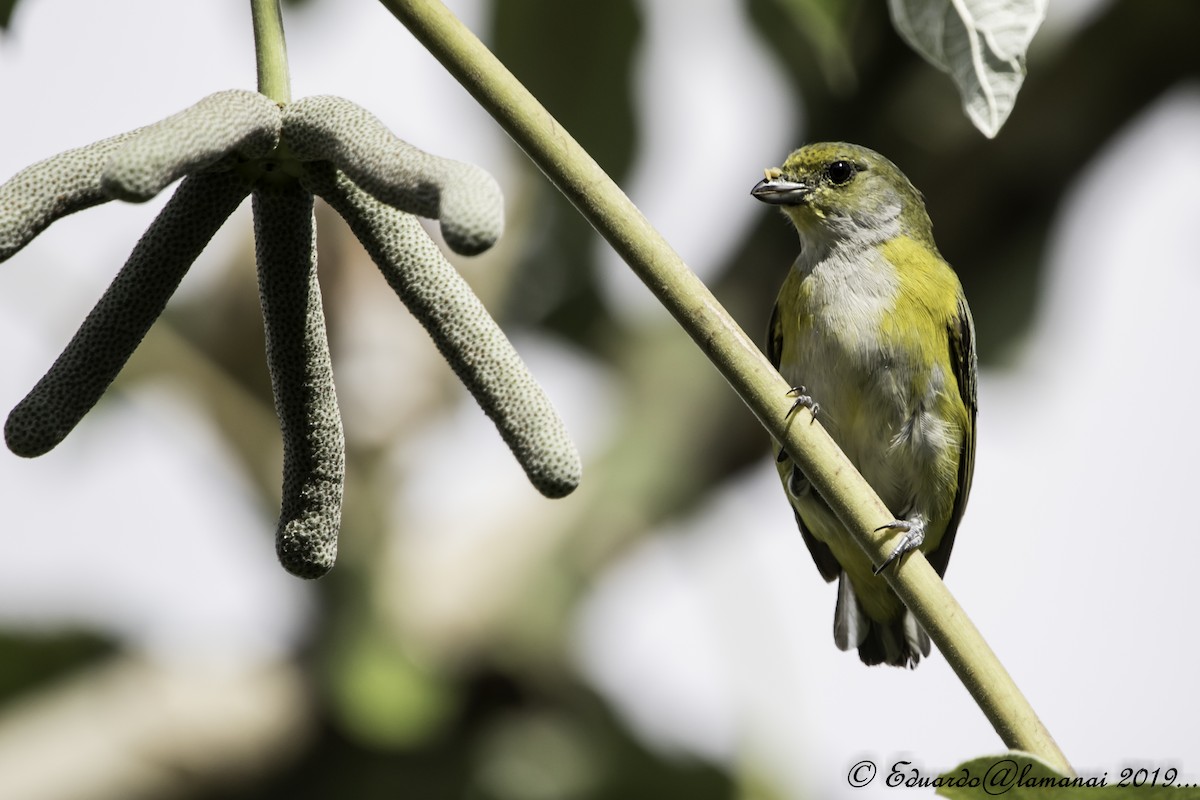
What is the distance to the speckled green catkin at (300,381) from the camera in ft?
4.72

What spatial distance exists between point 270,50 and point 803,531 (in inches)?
128

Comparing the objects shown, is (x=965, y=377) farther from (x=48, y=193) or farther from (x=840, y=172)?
(x=48, y=193)

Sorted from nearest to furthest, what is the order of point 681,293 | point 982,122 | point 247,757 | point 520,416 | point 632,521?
point 520,416 → point 681,293 → point 982,122 → point 247,757 → point 632,521

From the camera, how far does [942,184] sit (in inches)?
209

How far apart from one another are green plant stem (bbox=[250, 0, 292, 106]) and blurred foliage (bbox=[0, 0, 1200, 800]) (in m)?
3.09

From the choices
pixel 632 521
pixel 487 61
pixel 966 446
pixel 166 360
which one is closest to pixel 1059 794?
pixel 487 61

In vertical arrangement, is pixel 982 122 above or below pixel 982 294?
above

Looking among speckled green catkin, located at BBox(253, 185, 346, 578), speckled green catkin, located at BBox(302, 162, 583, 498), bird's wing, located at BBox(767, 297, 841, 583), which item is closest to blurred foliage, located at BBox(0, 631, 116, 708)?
bird's wing, located at BBox(767, 297, 841, 583)

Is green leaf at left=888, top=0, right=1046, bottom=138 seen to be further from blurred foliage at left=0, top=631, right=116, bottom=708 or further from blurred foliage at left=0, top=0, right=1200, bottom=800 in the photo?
blurred foliage at left=0, top=631, right=116, bottom=708

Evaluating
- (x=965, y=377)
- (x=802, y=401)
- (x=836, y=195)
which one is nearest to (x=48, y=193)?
(x=802, y=401)

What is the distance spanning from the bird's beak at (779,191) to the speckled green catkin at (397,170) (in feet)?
9.48

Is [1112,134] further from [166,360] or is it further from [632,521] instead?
[166,360]

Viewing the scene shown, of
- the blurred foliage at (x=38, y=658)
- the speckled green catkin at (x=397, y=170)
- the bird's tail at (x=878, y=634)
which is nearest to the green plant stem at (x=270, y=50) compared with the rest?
the speckled green catkin at (x=397, y=170)

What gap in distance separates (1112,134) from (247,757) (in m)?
3.93
